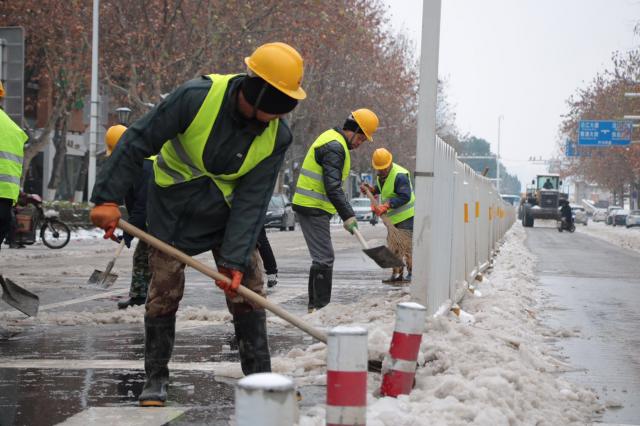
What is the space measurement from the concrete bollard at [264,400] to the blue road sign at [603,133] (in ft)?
197

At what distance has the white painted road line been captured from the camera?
5.02 meters

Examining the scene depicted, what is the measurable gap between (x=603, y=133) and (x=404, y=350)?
5976 cm

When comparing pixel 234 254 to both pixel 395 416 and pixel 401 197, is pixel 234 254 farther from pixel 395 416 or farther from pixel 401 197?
pixel 401 197

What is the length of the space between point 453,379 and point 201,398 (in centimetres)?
129

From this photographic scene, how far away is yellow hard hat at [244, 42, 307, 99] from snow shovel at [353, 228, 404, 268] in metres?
4.87

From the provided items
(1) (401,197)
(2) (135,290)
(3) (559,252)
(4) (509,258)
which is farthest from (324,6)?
(2) (135,290)

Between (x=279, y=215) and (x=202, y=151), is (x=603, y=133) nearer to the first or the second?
(x=279, y=215)

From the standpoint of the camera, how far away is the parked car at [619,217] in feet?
284

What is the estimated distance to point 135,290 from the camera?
10367 mm

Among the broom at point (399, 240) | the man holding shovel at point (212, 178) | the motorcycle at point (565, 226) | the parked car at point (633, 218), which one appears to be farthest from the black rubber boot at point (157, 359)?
the parked car at point (633, 218)

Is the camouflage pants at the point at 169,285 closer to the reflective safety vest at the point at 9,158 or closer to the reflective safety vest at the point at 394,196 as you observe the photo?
the reflective safety vest at the point at 9,158

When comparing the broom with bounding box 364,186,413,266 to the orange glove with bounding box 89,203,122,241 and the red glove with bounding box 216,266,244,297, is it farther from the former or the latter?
the orange glove with bounding box 89,203,122,241

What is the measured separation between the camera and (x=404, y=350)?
5.28 meters

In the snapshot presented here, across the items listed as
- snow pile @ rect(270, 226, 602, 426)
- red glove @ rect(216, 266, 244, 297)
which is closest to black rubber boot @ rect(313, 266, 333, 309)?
snow pile @ rect(270, 226, 602, 426)
